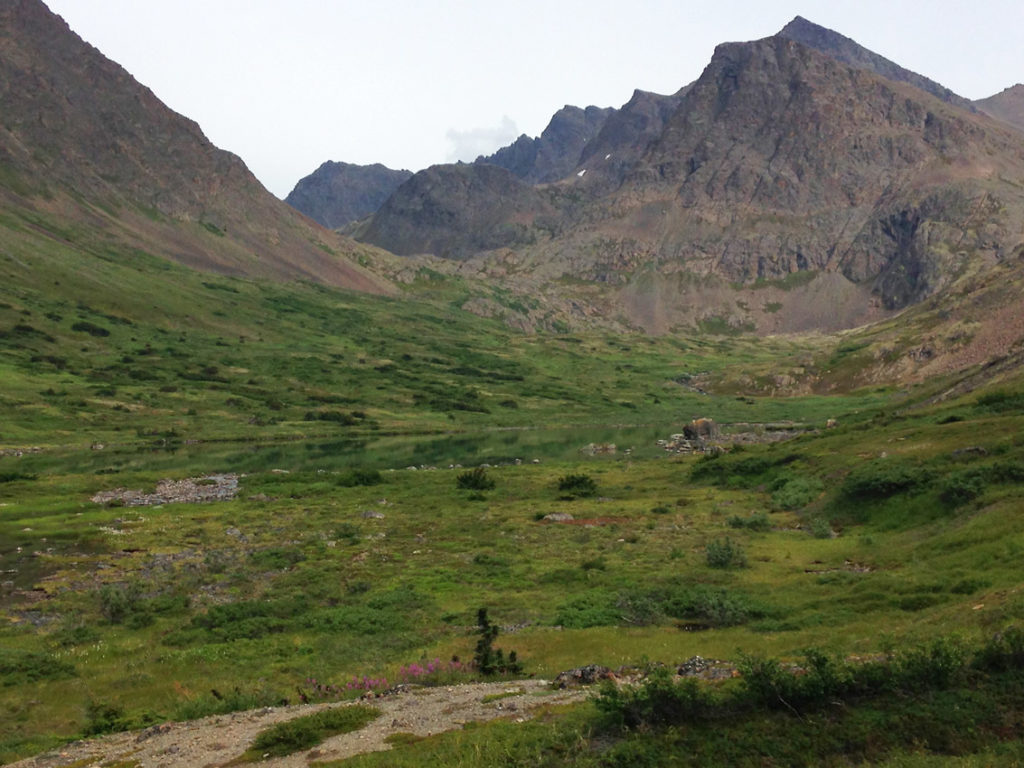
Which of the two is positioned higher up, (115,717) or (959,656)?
(959,656)

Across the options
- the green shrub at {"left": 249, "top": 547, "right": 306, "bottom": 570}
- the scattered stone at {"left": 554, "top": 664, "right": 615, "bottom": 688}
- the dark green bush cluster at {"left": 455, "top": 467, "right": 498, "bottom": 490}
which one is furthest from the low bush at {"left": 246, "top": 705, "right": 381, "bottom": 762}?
the dark green bush cluster at {"left": 455, "top": 467, "right": 498, "bottom": 490}

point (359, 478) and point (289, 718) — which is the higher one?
point (359, 478)

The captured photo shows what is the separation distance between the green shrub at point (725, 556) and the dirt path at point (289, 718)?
20305mm

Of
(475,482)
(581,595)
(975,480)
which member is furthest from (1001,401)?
(581,595)

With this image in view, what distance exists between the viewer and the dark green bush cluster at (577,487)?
236 feet

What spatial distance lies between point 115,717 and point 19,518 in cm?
4849

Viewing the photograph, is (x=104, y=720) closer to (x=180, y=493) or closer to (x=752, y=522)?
(x=752, y=522)

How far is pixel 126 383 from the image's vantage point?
170 m

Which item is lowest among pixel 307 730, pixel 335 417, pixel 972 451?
pixel 307 730

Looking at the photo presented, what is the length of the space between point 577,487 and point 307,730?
5691 cm

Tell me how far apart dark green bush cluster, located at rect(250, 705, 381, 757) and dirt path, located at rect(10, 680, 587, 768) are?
0.35m

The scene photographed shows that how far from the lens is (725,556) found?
39.2 metres

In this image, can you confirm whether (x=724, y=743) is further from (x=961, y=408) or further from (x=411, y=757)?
(x=961, y=408)

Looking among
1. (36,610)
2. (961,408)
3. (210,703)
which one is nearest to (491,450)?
(961,408)
